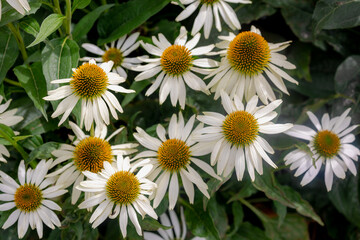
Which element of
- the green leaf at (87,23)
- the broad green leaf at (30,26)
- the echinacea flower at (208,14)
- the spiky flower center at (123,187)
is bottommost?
the spiky flower center at (123,187)

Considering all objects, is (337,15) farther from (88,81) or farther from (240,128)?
(88,81)

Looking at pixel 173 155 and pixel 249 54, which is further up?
pixel 249 54

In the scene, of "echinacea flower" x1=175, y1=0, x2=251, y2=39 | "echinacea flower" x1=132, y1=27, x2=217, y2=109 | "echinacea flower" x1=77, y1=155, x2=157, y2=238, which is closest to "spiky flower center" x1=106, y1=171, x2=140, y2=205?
"echinacea flower" x1=77, y1=155, x2=157, y2=238

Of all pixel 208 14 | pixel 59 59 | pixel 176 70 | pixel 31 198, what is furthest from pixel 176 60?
pixel 31 198

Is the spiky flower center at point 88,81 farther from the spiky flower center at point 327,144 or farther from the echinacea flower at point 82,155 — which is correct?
the spiky flower center at point 327,144

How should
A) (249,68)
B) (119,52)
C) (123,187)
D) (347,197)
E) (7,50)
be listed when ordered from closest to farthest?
(123,187), (249,68), (7,50), (119,52), (347,197)

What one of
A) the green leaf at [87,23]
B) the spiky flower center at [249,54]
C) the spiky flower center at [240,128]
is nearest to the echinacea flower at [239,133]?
the spiky flower center at [240,128]
